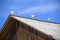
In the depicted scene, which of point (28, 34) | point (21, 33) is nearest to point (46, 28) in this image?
point (28, 34)

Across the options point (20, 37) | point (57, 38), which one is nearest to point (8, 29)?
point (20, 37)

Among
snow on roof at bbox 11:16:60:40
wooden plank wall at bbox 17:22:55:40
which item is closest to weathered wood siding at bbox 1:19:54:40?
wooden plank wall at bbox 17:22:55:40

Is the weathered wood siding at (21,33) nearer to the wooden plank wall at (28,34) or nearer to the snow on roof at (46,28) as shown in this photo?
the wooden plank wall at (28,34)

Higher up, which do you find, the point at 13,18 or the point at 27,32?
the point at 13,18

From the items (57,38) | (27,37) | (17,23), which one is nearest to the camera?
(57,38)

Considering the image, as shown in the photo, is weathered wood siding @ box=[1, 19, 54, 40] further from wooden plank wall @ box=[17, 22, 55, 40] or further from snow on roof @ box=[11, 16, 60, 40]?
snow on roof @ box=[11, 16, 60, 40]

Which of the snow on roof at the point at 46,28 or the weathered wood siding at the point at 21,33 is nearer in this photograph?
the snow on roof at the point at 46,28

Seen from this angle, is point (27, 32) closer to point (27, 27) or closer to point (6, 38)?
point (27, 27)

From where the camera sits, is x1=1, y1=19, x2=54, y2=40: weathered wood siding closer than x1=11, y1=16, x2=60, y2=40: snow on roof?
No

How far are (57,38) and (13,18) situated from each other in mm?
2269

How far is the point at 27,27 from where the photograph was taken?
18.3 ft

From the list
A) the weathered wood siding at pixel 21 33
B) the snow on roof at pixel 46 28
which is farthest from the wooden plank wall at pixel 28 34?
the snow on roof at pixel 46 28

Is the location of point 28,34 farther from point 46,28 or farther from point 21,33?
point 46,28

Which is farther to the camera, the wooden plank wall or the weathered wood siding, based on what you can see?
the weathered wood siding
